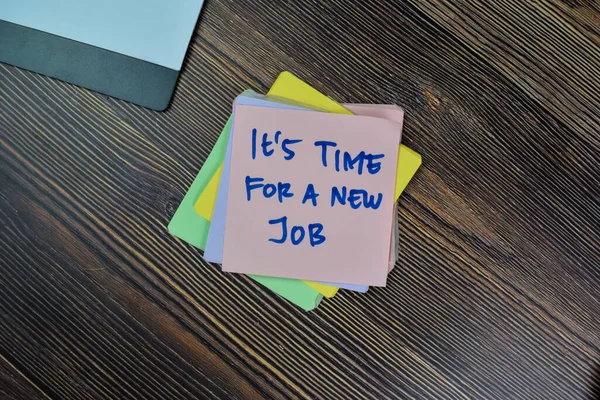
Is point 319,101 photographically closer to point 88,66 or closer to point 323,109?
point 323,109

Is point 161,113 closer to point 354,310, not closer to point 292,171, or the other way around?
point 292,171

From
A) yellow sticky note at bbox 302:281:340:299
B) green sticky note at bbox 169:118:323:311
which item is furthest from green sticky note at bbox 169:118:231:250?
yellow sticky note at bbox 302:281:340:299

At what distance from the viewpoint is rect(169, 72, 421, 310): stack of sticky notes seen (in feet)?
1.48

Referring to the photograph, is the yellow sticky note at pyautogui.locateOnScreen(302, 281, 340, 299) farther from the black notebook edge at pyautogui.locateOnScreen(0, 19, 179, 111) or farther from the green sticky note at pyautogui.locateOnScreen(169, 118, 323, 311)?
the black notebook edge at pyautogui.locateOnScreen(0, 19, 179, 111)

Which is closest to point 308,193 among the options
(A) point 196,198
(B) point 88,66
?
(A) point 196,198

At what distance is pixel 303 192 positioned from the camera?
45 centimetres

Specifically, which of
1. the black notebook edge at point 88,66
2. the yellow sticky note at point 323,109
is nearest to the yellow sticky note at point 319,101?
the yellow sticky note at point 323,109

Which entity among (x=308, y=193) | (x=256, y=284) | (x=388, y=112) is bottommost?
(x=256, y=284)

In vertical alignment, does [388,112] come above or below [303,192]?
above

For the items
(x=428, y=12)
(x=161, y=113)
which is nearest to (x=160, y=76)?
(x=161, y=113)

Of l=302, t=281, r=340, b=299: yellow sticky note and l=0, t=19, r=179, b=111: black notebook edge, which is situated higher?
l=0, t=19, r=179, b=111: black notebook edge

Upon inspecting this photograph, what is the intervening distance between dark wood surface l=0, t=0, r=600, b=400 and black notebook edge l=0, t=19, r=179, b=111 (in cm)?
1

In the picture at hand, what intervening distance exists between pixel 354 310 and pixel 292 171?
0.15 m

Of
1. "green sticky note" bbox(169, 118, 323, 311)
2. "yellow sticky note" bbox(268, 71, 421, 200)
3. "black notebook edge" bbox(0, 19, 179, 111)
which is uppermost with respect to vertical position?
"yellow sticky note" bbox(268, 71, 421, 200)
